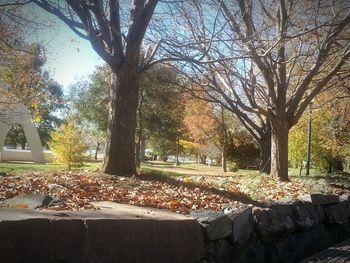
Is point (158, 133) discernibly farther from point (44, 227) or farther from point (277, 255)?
point (44, 227)

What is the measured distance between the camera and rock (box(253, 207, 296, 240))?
19.2 feet

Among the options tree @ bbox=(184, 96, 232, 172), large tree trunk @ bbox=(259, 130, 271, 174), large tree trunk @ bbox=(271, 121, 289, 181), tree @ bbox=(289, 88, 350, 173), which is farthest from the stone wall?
tree @ bbox=(184, 96, 232, 172)

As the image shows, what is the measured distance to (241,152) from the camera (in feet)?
103

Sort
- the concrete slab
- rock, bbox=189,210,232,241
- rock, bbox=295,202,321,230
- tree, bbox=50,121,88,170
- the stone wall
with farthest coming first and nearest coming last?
tree, bbox=50,121,88,170, rock, bbox=295,202,321,230, the stone wall, rock, bbox=189,210,232,241, the concrete slab

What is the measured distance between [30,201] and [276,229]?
3926 mm

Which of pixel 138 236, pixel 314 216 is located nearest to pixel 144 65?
pixel 314 216

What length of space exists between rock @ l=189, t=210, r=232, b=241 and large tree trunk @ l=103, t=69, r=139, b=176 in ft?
10.9

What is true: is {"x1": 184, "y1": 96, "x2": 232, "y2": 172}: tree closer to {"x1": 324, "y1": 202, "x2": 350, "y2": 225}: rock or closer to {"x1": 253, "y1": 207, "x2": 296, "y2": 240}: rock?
{"x1": 324, "y1": 202, "x2": 350, "y2": 225}: rock

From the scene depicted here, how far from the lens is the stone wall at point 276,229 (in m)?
4.81

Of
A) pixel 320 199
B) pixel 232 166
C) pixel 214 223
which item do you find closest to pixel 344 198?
pixel 320 199

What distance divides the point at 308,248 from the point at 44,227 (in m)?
5.63

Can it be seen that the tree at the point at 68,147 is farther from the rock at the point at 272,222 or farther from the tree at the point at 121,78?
the rock at the point at 272,222

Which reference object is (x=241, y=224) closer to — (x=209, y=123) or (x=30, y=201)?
(x=30, y=201)

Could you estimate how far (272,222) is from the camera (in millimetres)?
6055
